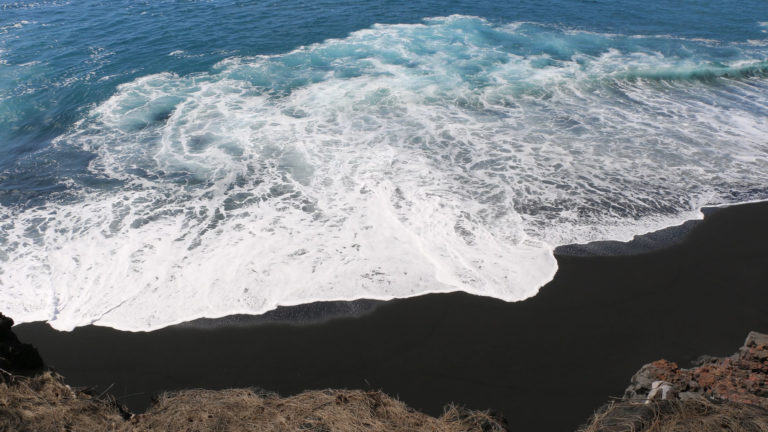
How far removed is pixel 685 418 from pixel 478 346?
12.4 ft

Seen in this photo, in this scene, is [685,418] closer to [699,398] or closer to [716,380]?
[699,398]

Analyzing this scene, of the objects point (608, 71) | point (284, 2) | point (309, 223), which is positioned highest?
point (284, 2)

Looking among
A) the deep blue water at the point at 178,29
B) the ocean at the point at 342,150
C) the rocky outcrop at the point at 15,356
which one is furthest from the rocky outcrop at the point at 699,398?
the deep blue water at the point at 178,29

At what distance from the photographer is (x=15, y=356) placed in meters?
7.09

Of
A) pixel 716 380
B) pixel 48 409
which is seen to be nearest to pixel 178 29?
pixel 48 409

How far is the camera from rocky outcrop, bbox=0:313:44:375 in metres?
6.95

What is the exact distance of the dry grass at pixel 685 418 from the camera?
19.0ft

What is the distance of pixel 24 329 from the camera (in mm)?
9625

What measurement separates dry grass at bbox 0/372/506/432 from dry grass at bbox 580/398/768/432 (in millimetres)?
1671

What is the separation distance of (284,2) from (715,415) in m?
35.3

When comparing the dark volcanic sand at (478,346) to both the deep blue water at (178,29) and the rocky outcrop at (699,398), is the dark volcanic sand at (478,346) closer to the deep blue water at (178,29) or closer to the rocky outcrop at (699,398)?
the rocky outcrop at (699,398)

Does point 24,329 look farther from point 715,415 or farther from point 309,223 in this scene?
point 715,415

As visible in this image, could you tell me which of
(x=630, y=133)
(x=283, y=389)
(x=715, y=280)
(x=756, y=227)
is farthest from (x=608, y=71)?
(x=283, y=389)

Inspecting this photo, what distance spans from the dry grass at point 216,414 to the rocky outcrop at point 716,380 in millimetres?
2901
